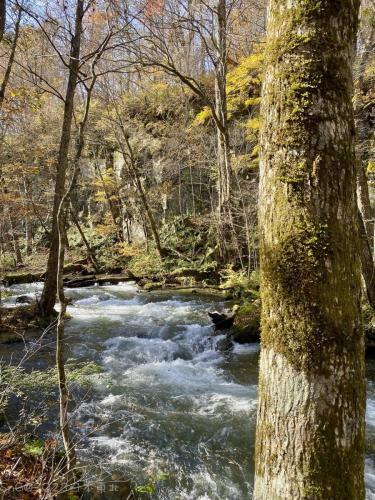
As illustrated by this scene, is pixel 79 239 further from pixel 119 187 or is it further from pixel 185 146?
pixel 185 146

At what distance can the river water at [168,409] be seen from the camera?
4348 mm

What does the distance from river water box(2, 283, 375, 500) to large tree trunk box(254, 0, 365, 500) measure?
2.10 metres

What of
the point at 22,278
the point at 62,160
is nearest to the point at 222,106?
the point at 62,160

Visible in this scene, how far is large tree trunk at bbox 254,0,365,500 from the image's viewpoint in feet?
5.08

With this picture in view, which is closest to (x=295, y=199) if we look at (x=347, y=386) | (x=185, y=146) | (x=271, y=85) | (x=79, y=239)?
(x=271, y=85)

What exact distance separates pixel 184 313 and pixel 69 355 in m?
4.28

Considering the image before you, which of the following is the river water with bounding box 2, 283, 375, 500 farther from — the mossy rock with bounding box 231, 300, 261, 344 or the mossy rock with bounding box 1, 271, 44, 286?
the mossy rock with bounding box 1, 271, 44, 286

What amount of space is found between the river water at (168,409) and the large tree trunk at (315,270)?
210 centimetres

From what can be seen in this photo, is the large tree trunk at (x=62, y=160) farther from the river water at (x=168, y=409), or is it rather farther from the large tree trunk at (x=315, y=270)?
the large tree trunk at (x=315, y=270)

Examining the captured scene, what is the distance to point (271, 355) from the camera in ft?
5.51

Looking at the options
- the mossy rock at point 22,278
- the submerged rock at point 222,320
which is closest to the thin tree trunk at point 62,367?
the submerged rock at point 222,320

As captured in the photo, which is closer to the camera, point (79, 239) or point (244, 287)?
point (244, 287)

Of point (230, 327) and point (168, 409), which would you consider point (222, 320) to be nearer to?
point (230, 327)

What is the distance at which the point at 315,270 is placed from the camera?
1567mm
